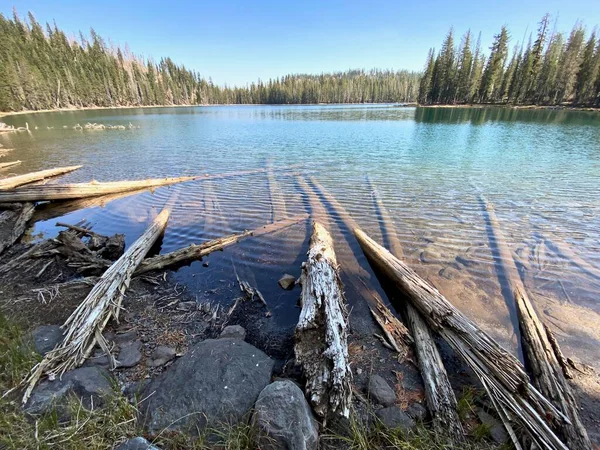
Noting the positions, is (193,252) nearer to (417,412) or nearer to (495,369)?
(417,412)

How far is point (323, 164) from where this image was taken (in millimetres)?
18344

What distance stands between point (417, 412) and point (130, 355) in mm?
4105

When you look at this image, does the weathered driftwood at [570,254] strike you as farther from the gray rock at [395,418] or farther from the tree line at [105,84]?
the tree line at [105,84]

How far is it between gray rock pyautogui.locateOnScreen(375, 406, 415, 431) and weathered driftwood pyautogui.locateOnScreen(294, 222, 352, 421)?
0.55 m

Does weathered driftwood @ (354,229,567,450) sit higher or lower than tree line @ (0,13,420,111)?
lower

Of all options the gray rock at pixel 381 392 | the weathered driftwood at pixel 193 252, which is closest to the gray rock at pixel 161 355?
the weathered driftwood at pixel 193 252

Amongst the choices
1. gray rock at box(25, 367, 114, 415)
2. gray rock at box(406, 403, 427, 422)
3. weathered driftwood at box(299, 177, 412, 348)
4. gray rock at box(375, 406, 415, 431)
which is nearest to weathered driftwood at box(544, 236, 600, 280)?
weathered driftwood at box(299, 177, 412, 348)

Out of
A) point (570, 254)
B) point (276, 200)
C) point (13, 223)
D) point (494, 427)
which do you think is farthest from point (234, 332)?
point (13, 223)

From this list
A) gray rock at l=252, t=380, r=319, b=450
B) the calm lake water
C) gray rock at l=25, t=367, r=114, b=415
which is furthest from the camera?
the calm lake water

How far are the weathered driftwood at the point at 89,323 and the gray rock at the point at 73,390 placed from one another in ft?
0.35

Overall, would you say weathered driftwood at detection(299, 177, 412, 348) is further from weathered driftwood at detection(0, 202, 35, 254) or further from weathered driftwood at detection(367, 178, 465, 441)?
weathered driftwood at detection(0, 202, 35, 254)

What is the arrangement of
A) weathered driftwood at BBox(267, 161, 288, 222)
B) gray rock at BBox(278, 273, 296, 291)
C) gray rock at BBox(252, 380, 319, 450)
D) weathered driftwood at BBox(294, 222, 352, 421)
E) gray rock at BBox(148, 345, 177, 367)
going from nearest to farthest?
gray rock at BBox(252, 380, 319, 450) → weathered driftwood at BBox(294, 222, 352, 421) → gray rock at BBox(148, 345, 177, 367) → gray rock at BBox(278, 273, 296, 291) → weathered driftwood at BBox(267, 161, 288, 222)

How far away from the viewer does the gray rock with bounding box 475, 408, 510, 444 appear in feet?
9.85

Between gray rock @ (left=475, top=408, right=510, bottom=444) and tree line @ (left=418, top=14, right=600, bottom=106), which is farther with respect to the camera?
tree line @ (left=418, top=14, right=600, bottom=106)
